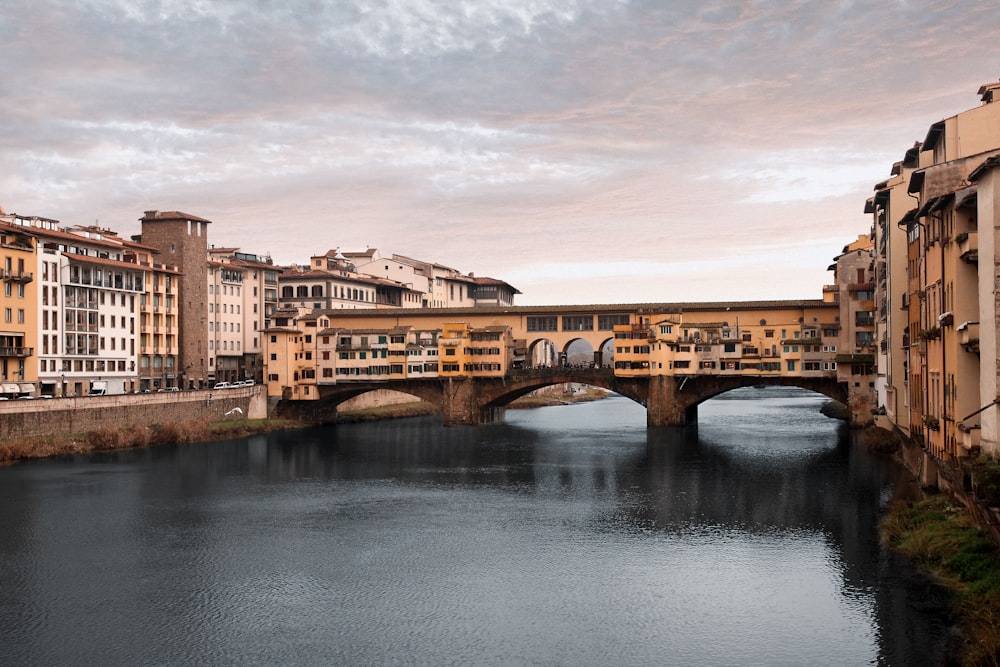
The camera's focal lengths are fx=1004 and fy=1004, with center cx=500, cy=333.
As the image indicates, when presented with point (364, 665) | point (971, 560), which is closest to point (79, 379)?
point (364, 665)

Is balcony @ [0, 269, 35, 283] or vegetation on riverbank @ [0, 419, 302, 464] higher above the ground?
balcony @ [0, 269, 35, 283]

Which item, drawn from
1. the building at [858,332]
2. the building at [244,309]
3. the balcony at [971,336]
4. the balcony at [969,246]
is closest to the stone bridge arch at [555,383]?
the building at [858,332]

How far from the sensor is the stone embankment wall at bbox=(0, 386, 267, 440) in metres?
50.3

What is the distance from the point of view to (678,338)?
6781 centimetres

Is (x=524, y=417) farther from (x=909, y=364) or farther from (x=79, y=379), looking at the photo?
(x=909, y=364)

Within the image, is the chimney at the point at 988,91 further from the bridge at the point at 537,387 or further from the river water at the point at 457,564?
the bridge at the point at 537,387

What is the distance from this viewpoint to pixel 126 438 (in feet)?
183

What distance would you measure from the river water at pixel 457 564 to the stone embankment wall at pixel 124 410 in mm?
3607

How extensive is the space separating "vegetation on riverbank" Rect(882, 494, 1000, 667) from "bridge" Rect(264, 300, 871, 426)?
34.6m

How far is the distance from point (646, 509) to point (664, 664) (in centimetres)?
1666

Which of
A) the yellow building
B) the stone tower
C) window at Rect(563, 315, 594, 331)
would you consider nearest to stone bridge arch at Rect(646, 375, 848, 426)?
window at Rect(563, 315, 594, 331)

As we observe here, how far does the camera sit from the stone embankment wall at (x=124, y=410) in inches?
1982

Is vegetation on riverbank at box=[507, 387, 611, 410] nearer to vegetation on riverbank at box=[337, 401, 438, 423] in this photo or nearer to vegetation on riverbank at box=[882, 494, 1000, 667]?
vegetation on riverbank at box=[337, 401, 438, 423]

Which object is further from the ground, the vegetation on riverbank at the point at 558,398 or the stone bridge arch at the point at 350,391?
the stone bridge arch at the point at 350,391
